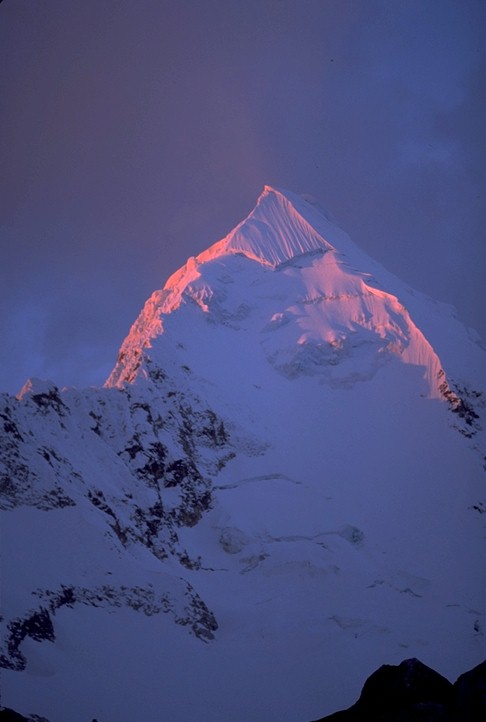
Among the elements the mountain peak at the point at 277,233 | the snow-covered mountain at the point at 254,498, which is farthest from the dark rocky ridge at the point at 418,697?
the mountain peak at the point at 277,233

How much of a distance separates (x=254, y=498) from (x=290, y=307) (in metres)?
27.7

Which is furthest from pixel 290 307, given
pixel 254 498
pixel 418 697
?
pixel 418 697

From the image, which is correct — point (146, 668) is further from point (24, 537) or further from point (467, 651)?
point (467, 651)

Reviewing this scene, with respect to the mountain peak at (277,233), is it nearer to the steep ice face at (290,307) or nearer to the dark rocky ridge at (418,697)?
the steep ice face at (290,307)

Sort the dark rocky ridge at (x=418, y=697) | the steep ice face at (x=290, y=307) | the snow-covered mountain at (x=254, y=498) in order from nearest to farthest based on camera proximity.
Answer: the dark rocky ridge at (x=418, y=697)
the snow-covered mountain at (x=254, y=498)
the steep ice face at (x=290, y=307)

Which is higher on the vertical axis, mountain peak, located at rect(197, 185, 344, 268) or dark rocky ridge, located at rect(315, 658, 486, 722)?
mountain peak, located at rect(197, 185, 344, 268)

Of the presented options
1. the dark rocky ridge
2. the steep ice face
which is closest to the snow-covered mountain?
the steep ice face

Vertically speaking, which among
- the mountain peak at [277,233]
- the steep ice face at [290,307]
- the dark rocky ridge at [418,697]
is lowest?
the dark rocky ridge at [418,697]

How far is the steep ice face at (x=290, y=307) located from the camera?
7900 cm

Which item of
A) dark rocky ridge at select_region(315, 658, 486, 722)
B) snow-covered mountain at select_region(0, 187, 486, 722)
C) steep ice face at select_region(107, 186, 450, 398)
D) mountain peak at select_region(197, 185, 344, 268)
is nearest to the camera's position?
dark rocky ridge at select_region(315, 658, 486, 722)

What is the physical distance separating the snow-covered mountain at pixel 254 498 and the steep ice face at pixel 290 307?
0.26 meters

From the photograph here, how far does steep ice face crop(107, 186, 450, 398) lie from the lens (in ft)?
259

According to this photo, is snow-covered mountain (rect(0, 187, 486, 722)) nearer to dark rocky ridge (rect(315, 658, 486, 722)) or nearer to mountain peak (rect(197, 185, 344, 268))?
mountain peak (rect(197, 185, 344, 268))

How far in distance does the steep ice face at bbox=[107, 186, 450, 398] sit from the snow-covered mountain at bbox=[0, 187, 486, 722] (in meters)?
0.26
